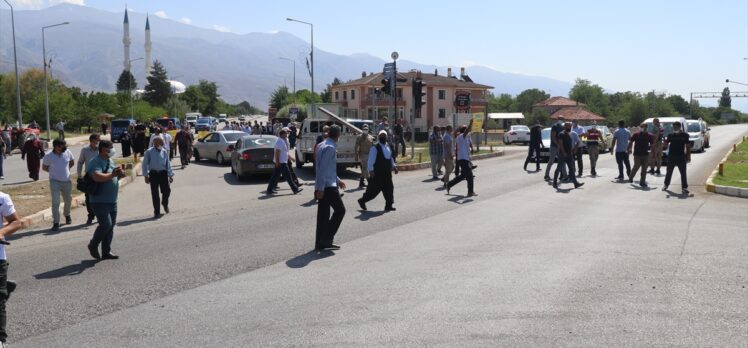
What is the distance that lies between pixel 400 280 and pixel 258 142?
14.2 metres

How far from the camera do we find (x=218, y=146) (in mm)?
26094

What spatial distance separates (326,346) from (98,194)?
4726 mm

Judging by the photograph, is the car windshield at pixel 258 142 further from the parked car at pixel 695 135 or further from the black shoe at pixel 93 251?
the parked car at pixel 695 135

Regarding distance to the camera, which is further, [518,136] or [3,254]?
[518,136]

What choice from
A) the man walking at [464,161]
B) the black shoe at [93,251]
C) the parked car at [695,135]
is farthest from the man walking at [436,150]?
the parked car at [695,135]

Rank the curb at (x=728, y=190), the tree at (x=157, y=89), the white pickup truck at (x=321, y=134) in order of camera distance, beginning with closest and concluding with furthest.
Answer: the curb at (x=728, y=190) → the white pickup truck at (x=321, y=134) → the tree at (x=157, y=89)

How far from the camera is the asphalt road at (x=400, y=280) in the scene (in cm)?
557

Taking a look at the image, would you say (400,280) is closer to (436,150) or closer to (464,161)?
(464,161)

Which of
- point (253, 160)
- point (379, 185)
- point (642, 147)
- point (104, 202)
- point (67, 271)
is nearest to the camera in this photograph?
point (67, 271)

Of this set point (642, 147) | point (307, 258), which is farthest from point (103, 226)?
point (642, 147)

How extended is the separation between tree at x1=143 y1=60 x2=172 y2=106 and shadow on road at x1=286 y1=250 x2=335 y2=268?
124 metres

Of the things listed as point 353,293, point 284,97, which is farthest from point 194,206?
point 284,97

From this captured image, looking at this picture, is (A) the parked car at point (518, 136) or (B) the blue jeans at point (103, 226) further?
(A) the parked car at point (518, 136)

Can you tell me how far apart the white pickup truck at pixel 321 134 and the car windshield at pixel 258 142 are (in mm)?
1397
